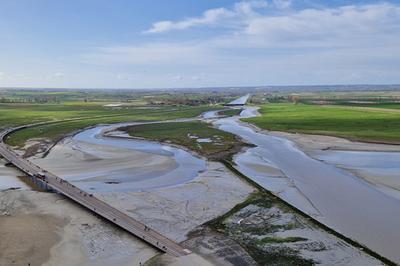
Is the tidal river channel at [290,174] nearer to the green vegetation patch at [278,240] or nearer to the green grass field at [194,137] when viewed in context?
the green grass field at [194,137]

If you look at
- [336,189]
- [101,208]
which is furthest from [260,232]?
[336,189]

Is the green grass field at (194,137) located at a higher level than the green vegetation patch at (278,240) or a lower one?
higher

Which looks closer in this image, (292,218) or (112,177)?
(292,218)

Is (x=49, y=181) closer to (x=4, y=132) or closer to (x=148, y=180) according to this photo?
(x=148, y=180)

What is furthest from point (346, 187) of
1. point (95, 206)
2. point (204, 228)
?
point (95, 206)

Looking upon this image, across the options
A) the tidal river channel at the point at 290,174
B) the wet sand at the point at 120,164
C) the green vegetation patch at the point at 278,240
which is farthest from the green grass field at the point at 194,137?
the green vegetation patch at the point at 278,240

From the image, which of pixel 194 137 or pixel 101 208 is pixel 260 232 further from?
pixel 194 137
